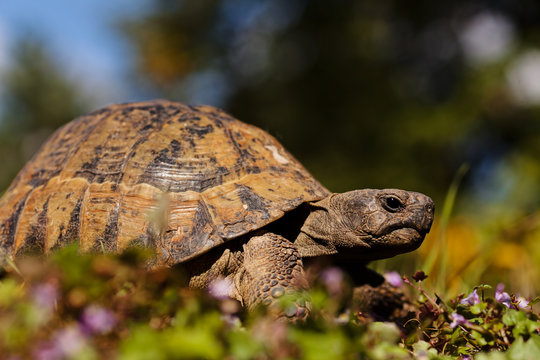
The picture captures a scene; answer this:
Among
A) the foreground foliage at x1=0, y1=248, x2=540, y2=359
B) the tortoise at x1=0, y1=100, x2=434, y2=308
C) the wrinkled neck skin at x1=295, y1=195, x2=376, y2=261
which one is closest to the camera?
the foreground foliage at x1=0, y1=248, x2=540, y2=359

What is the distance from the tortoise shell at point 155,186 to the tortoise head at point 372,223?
19 centimetres

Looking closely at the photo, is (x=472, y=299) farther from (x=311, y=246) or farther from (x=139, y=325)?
(x=139, y=325)

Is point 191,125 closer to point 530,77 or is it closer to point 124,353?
point 124,353

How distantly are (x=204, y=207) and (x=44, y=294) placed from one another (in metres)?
1.53

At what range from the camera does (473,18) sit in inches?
647

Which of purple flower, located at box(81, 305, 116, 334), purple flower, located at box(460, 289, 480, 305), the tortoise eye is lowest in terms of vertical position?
purple flower, located at box(460, 289, 480, 305)

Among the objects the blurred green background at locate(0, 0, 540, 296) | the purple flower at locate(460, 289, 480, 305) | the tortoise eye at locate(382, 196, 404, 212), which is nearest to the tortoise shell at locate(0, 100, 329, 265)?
the tortoise eye at locate(382, 196, 404, 212)

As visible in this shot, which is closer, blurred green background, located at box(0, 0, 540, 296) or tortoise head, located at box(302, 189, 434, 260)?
tortoise head, located at box(302, 189, 434, 260)

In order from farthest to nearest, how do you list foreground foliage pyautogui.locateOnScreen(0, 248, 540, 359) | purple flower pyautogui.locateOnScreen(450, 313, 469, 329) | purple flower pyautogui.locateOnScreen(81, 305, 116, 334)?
purple flower pyautogui.locateOnScreen(450, 313, 469, 329), purple flower pyautogui.locateOnScreen(81, 305, 116, 334), foreground foliage pyautogui.locateOnScreen(0, 248, 540, 359)

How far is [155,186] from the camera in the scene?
3078 mm

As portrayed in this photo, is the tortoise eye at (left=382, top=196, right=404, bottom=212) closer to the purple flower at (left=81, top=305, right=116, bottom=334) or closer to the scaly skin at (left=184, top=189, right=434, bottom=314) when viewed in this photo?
the scaly skin at (left=184, top=189, right=434, bottom=314)

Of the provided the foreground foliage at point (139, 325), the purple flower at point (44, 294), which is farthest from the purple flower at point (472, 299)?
the purple flower at point (44, 294)

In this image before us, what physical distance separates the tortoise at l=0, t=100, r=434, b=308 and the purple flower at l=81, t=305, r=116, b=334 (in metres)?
1.10

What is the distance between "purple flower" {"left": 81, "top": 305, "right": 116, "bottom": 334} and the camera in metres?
1.49
